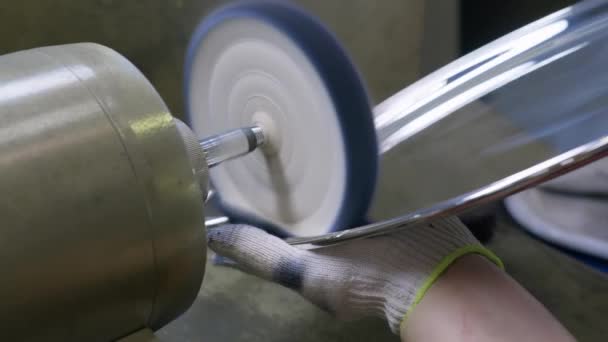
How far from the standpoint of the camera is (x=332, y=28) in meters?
0.55

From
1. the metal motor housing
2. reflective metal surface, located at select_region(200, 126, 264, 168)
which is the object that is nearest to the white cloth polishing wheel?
reflective metal surface, located at select_region(200, 126, 264, 168)

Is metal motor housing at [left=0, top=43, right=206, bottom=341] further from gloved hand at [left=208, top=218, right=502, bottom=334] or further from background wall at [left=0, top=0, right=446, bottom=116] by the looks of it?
background wall at [left=0, top=0, right=446, bottom=116]

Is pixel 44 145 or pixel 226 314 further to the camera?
pixel 226 314

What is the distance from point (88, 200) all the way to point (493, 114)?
0.41 metres

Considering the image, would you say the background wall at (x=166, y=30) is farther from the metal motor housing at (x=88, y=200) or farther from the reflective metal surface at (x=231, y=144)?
the metal motor housing at (x=88, y=200)

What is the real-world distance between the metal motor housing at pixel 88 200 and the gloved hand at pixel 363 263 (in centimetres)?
11

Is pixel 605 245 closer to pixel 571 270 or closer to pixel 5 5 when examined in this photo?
pixel 571 270

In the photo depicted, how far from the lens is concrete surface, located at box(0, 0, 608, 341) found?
533mm

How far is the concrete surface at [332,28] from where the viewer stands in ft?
1.75

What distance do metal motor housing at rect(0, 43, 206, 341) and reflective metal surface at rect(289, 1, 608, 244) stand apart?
0.41 feet

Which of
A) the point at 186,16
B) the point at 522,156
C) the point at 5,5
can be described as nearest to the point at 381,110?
the point at 522,156

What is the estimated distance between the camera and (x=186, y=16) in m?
0.70

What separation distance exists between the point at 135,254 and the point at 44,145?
0.08 m

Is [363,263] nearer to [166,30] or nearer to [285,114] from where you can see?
[285,114]
